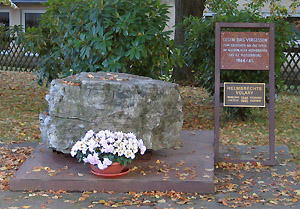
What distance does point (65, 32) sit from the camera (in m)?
8.17

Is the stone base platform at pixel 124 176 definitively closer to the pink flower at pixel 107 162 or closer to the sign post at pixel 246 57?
the pink flower at pixel 107 162

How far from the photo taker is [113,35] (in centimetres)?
744

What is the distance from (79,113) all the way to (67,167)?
2.17ft

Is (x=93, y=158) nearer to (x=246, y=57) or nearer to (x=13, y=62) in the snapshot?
(x=246, y=57)

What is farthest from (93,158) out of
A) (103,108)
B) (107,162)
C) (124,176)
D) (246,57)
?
(246,57)

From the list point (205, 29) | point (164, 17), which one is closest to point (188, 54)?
point (205, 29)

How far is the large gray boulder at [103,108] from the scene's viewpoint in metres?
5.48

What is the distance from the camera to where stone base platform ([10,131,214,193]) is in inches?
209

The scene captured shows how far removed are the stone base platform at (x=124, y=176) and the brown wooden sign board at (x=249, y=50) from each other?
4.10 feet

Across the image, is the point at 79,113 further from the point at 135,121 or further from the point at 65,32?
the point at 65,32

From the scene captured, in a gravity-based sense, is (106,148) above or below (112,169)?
above

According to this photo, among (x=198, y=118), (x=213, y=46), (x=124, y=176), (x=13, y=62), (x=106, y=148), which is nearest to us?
(x=106, y=148)

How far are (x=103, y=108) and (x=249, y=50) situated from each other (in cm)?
204

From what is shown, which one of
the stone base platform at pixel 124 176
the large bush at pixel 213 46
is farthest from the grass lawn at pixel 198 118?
the stone base platform at pixel 124 176
